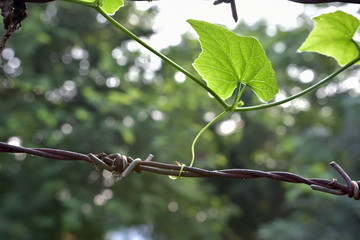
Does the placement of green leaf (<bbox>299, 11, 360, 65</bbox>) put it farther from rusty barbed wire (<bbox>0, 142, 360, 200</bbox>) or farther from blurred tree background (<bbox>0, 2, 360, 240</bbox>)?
blurred tree background (<bbox>0, 2, 360, 240</bbox>)

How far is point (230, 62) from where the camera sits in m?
0.47

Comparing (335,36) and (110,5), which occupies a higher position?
(110,5)

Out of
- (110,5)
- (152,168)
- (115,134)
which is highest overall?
(110,5)

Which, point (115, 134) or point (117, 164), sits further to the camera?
point (115, 134)

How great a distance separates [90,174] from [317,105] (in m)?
4.22

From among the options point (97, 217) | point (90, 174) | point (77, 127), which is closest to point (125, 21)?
point (77, 127)

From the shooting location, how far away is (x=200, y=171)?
1.48 ft

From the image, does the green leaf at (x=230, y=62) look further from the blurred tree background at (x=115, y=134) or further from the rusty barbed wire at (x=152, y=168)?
the blurred tree background at (x=115, y=134)

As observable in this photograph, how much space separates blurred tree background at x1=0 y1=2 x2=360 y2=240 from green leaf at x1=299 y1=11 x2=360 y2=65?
357 centimetres

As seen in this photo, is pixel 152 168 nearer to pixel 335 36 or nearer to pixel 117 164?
pixel 117 164

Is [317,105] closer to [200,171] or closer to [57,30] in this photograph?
[57,30]

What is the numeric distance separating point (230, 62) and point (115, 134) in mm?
4558

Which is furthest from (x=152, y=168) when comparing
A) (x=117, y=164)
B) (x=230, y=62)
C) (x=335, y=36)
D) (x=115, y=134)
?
(x=115, y=134)

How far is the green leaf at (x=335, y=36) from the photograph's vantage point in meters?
0.50
